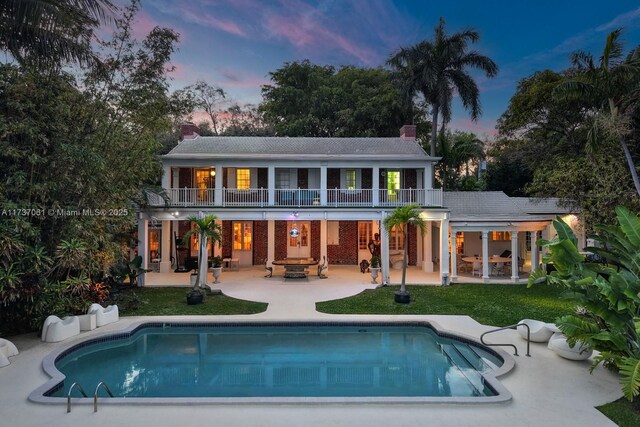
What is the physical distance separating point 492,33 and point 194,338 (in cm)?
2653

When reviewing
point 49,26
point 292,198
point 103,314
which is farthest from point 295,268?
point 49,26

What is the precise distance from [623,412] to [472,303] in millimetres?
7324

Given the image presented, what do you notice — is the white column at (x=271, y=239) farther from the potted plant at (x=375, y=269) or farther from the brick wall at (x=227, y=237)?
the potted plant at (x=375, y=269)

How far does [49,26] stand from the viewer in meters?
7.88

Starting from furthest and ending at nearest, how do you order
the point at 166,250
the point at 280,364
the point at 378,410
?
the point at 166,250 < the point at 280,364 < the point at 378,410

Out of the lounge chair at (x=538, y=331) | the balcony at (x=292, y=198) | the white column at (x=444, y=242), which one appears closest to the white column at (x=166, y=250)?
the balcony at (x=292, y=198)

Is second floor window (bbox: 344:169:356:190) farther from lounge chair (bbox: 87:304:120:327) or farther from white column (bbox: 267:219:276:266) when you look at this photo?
lounge chair (bbox: 87:304:120:327)

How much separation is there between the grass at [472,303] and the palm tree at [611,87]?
5.17 meters

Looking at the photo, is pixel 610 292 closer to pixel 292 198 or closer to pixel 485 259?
pixel 485 259

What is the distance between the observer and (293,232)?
18984 millimetres

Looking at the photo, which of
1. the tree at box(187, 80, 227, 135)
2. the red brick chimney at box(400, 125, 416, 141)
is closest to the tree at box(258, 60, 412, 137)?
the tree at box(187, 80, 227, 135)

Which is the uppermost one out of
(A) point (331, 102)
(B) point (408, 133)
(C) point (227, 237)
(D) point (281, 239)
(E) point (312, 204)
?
(A) point (331, 102)

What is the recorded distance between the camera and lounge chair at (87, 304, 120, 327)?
10305mm

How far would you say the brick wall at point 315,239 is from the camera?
20436 millimetres
